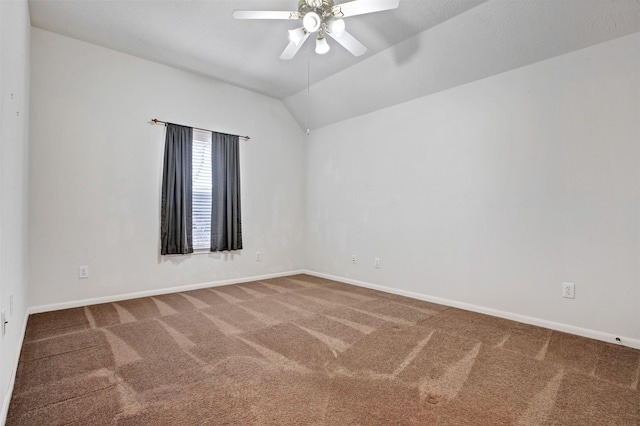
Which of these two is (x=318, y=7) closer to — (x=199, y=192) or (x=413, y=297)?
(x=199, y=192)

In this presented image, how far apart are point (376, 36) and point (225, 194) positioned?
2.81 m

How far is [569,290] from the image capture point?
2756mm

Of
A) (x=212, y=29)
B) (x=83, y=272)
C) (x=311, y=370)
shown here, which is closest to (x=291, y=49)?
(x=212, y=29)

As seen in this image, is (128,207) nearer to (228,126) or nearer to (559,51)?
(228,126)

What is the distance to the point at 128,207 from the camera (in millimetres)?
3688

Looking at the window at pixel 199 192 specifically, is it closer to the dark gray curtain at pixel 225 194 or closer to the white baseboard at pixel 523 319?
the dark gray curtain at pixel 225 194

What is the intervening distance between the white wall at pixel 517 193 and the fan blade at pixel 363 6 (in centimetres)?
175

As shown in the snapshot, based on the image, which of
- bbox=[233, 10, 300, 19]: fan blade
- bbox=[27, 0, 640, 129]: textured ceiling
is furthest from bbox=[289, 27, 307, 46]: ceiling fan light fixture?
bbox=[27, 0, 640, 129]: textured ceiling

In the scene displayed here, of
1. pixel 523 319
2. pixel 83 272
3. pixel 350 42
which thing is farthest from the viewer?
pixel 83 272

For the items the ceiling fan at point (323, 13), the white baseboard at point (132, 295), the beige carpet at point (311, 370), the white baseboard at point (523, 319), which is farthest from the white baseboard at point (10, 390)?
the white baseboard at point (523, 319)

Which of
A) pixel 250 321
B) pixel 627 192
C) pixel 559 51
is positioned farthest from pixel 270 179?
pixel 627 192

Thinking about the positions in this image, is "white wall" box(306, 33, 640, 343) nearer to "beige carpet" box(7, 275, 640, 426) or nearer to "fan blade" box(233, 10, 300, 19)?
"beige carpet" box(7, 275, 640, 426)

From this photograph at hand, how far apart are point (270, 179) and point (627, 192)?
421cm

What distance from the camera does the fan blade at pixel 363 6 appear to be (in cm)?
212
